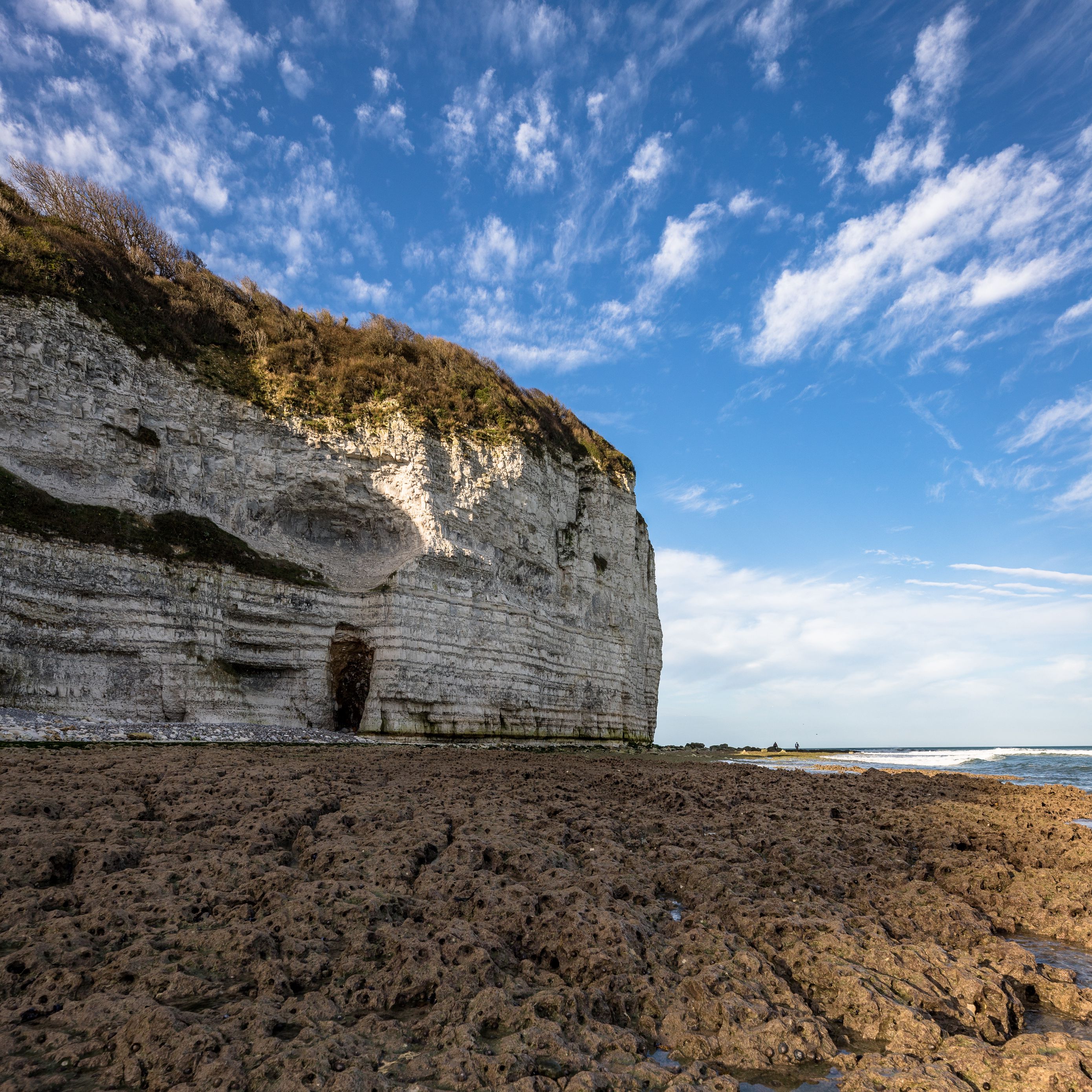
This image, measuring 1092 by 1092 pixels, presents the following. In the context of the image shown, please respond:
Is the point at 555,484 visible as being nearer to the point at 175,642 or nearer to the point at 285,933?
the point at 175,642

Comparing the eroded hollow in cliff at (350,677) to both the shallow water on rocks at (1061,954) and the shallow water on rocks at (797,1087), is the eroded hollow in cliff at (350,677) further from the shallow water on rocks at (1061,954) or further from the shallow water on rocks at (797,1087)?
the shallow water on rocks at (797,1087)

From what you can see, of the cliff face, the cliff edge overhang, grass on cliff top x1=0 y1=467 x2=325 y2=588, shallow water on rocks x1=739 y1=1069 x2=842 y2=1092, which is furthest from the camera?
the cliff edge overhang

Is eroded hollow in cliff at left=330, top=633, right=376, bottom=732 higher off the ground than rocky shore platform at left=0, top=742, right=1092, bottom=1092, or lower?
higher

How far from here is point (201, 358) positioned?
2302 centimetres

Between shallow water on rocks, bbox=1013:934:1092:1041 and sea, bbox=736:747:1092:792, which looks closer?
shallow water on rocks, bbox=1013:934:1092:1041

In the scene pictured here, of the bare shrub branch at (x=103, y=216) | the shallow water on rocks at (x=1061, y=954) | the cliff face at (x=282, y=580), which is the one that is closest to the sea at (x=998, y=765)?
the cliff face at (x=282, y=580)

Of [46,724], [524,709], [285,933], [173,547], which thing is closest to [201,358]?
[173,547]

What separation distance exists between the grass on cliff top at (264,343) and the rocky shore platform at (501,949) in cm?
1848

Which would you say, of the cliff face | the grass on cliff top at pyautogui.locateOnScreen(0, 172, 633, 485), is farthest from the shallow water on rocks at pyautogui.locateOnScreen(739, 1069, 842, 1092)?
the grass on cliff top at pyautogui.locateOnScreen(0, 172, 633, 485)

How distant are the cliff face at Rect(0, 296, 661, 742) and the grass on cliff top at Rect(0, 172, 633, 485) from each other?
0.74m

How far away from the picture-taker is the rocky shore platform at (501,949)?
2.97 meters

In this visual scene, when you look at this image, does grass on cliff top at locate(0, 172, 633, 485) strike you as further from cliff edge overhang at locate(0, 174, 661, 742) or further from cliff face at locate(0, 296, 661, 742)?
cliff face at locate(0, 296, 661, 742)

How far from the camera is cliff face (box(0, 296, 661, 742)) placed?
17438 millimetres

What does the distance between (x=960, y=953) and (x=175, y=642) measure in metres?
19.3
